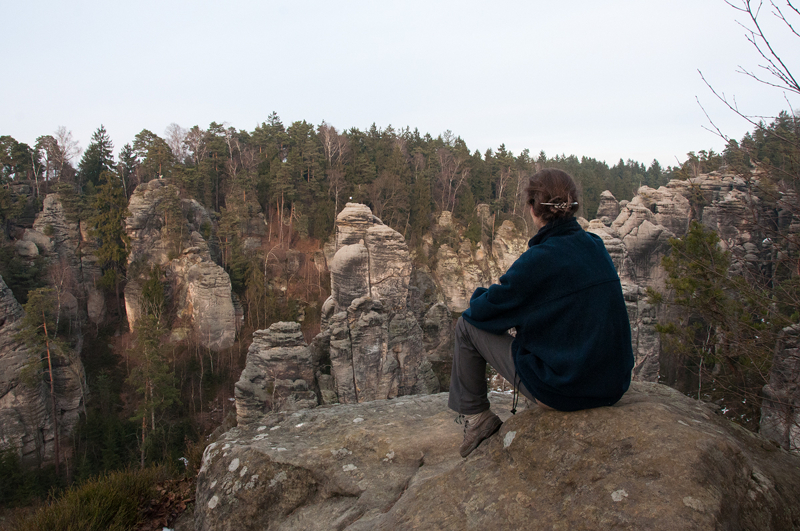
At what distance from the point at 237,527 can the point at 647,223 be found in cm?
3293

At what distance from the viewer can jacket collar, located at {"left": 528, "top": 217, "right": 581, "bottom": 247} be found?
2348 millimetres

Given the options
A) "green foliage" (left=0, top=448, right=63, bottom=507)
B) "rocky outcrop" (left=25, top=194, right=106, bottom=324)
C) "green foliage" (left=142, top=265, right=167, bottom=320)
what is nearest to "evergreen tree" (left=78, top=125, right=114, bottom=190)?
"rocky outcrop" (left=25, top=194, right=106, bottom=324)

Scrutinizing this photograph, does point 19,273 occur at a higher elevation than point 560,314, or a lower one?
lower

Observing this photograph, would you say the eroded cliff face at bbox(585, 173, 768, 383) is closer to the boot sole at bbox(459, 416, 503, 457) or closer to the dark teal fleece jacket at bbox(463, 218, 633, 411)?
the boot sole at bbox(459, 416, 503, 457)

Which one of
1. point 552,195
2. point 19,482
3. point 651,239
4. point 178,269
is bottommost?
point 19,482

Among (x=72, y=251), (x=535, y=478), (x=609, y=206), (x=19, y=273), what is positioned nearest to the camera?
(x=535, y=478)

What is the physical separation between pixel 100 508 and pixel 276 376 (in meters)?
13.7

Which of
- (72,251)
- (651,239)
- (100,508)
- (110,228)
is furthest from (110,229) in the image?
(651,239)

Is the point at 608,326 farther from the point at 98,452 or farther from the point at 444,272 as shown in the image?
the point at 444,272

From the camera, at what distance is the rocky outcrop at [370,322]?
19.2 metres

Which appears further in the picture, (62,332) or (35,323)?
(62,332)

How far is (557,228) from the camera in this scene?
236cm

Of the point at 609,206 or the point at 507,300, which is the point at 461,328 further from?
the point at 609,206

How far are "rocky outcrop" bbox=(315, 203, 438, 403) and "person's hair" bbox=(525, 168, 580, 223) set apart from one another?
17166mm
